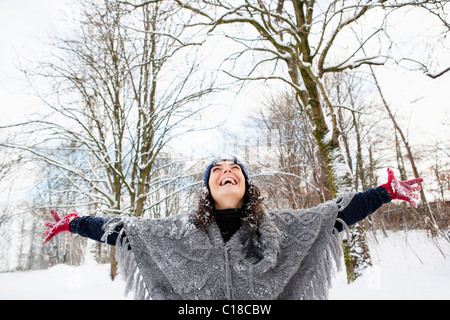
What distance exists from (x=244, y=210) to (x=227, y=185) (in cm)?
23

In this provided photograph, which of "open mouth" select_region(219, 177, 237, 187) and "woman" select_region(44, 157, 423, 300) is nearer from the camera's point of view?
"woman" select_region(44, 157, 423, 300)

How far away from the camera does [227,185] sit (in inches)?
73.0

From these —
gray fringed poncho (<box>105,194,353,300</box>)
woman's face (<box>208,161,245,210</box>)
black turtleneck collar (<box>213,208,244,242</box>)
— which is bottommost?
gray fringed poncho (<box>105,194,353,300</box>)

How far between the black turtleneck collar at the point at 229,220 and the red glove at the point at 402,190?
3.67 ft

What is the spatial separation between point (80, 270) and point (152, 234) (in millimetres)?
11969

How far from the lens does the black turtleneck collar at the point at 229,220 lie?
185 centimetres

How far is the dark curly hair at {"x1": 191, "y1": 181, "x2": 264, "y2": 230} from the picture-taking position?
1.79m

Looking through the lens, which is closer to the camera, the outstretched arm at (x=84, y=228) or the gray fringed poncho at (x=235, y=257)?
the gray fringed poncho at (x=235, y=257)

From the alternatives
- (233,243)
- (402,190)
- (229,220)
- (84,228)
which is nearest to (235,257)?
(233,243)

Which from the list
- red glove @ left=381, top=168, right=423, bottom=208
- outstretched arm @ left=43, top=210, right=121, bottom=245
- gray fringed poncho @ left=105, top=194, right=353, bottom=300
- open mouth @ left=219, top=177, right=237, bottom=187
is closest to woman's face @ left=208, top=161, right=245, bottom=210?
open mouth @ left=219, top=177, right=237, bottom=187

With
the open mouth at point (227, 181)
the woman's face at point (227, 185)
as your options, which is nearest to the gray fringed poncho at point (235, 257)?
the woman's face at point (227, 185)

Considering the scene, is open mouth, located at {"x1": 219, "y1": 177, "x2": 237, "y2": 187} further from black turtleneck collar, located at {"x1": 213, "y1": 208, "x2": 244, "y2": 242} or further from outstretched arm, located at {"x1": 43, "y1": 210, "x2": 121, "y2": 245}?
outstretched arm, located at {"x1": 43, "y1": 210, "x2": 121, "y2": 245}

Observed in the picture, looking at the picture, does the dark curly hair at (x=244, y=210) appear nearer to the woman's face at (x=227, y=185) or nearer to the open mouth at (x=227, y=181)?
the woman's face at (x=227, y=185)
